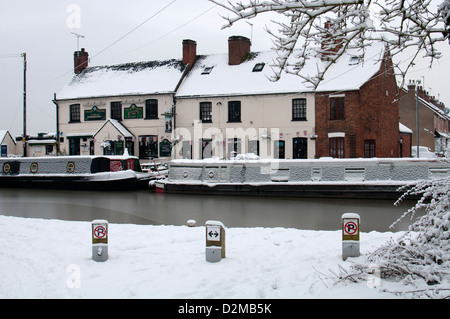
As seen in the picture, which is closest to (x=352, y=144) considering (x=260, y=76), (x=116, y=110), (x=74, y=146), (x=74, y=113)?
(x=260, y=76)

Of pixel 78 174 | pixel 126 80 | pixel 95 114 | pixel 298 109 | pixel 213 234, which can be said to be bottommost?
pixel 213 234

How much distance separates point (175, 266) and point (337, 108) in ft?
71.4

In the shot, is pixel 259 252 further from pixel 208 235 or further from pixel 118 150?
pixel 118 150

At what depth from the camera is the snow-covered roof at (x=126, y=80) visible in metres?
31.0

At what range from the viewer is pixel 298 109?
89.2 ft

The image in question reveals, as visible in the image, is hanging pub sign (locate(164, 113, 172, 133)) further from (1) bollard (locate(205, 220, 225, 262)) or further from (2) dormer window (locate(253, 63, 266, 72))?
(1) bollard (locate(205, 220, 225, 262))

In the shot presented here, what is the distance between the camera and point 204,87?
97.6 feet

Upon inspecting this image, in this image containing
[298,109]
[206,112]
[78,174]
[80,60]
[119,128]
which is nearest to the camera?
[78,174]

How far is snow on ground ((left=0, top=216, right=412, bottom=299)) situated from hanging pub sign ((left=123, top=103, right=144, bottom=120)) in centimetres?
2274

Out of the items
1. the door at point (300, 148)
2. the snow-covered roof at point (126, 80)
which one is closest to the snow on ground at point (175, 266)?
the door at point (300, 148)

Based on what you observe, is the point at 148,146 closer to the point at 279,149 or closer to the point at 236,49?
the point at 236,49

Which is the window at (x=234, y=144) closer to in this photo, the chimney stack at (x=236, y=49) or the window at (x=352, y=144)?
the chimney stack at (x=236, y=49)
